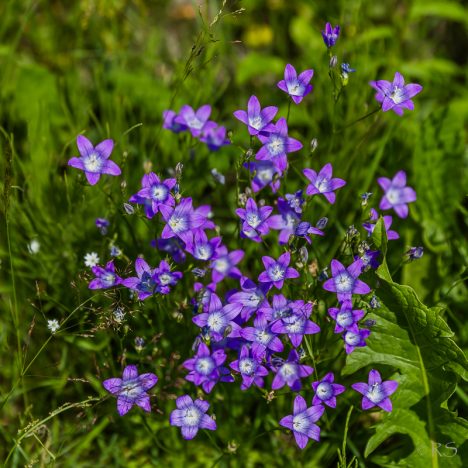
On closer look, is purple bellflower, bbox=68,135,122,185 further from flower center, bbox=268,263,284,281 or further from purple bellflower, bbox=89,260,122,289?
flower center, bbox=268,263,284,281

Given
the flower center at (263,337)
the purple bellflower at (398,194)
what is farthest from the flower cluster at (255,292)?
the purple bellflower at (398,194)

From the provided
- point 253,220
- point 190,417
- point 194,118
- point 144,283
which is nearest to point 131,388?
point 190,417

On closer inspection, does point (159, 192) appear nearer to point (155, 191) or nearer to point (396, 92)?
point (155, 191)

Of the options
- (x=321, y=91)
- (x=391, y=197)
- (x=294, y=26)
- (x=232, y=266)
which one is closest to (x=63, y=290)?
(x=232, y=266)

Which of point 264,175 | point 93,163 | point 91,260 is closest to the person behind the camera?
point 93,163

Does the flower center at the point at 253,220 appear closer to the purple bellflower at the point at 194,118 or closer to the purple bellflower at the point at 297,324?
the purple bellflower at the point at 297,324

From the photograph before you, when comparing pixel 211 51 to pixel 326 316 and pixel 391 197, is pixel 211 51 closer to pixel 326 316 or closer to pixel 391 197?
pixel 391 197
